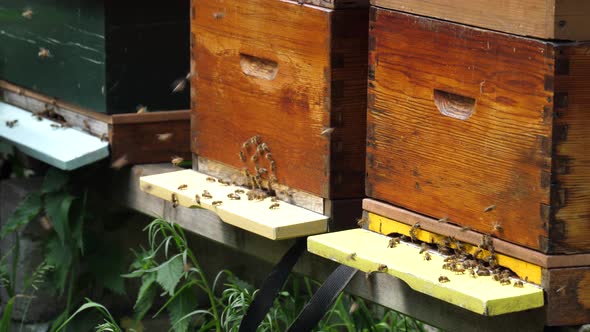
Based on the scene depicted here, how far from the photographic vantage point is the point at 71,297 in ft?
14.9

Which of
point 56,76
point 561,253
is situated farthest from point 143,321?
point 561,253

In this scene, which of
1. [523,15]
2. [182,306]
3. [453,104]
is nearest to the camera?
[523,15]

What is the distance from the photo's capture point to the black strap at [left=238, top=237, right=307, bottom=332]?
129 inches

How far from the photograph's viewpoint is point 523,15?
8.24 ft

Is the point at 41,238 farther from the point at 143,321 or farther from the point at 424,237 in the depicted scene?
the point at 424,237

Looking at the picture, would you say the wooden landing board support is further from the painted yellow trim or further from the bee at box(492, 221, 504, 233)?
the bee at box(492, 221, 504, 233)

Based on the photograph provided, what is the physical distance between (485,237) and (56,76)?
7.34 feet

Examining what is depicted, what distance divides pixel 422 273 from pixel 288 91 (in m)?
0.82

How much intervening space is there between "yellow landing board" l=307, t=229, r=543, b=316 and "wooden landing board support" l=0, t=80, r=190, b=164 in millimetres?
1326

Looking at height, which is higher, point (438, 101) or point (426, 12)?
point (426, 12)

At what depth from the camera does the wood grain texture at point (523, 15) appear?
2430mm

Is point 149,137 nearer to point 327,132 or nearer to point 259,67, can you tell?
point 259,67

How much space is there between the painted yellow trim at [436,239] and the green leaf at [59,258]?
1.59 m

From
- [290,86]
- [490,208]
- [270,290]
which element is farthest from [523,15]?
[270,290]
